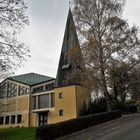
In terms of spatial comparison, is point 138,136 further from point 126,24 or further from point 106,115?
point 126,24

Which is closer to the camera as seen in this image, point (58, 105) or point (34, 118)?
point (58, 105)

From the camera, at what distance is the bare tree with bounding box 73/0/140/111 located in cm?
3231

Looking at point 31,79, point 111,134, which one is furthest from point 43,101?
point 111,134

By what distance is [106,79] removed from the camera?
106 feet

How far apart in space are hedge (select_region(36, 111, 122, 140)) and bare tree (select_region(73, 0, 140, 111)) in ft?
14.8

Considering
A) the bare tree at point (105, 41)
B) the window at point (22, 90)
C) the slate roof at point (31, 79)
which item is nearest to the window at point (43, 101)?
the window at point (22, 90)

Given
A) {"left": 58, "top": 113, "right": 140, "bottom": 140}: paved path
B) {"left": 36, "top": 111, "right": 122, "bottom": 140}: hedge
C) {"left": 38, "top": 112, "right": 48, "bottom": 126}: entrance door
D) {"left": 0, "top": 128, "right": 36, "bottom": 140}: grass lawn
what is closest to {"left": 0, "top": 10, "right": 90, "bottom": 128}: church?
{"left": 38, "top": 112, "right": 48, "bottom": 126}: entrance door

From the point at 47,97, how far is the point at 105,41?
1889 centimetres

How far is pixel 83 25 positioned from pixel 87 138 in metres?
18.7

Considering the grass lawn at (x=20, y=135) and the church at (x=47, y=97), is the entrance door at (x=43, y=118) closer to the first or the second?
the church at (x=47, y=97)

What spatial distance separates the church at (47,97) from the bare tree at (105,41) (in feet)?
7.57

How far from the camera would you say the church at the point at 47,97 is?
43.0 meters

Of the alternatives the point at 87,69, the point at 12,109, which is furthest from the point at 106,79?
the point at 12,109

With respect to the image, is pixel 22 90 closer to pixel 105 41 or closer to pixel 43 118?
pixel 43 118
